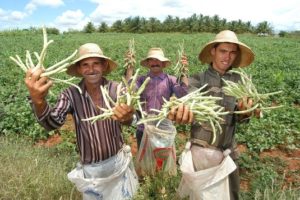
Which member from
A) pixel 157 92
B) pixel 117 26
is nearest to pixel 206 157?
pixel 157 92

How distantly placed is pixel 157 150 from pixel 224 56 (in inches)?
54.4

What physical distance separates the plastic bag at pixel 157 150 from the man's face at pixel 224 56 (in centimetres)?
111

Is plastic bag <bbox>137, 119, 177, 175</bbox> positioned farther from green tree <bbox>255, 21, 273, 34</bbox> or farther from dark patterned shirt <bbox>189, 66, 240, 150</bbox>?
green tree <bbox>255, 21, 273, 34</bbox>

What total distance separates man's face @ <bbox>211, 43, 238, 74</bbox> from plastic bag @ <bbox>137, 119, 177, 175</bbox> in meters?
1.11

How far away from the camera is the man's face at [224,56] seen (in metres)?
2.93

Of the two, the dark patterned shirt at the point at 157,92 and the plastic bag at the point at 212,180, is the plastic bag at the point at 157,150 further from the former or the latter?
the plastic bag at the point at 212,180

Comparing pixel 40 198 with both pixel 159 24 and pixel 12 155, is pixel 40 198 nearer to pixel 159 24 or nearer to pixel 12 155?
pixel 12 155

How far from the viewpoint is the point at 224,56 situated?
2.94 metres

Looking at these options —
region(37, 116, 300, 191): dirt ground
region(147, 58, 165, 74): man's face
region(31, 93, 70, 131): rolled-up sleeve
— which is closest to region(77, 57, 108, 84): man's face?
region(31, 93, 70, 131): rolled-up sleeve

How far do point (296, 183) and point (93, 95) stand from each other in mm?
2855

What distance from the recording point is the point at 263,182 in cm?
414

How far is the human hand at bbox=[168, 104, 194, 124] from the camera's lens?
229 cm

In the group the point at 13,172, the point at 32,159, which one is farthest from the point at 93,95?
the point at 32,159

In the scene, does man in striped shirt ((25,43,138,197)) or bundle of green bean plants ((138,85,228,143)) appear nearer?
bundle of green bean plants ((138,85,228,143))
